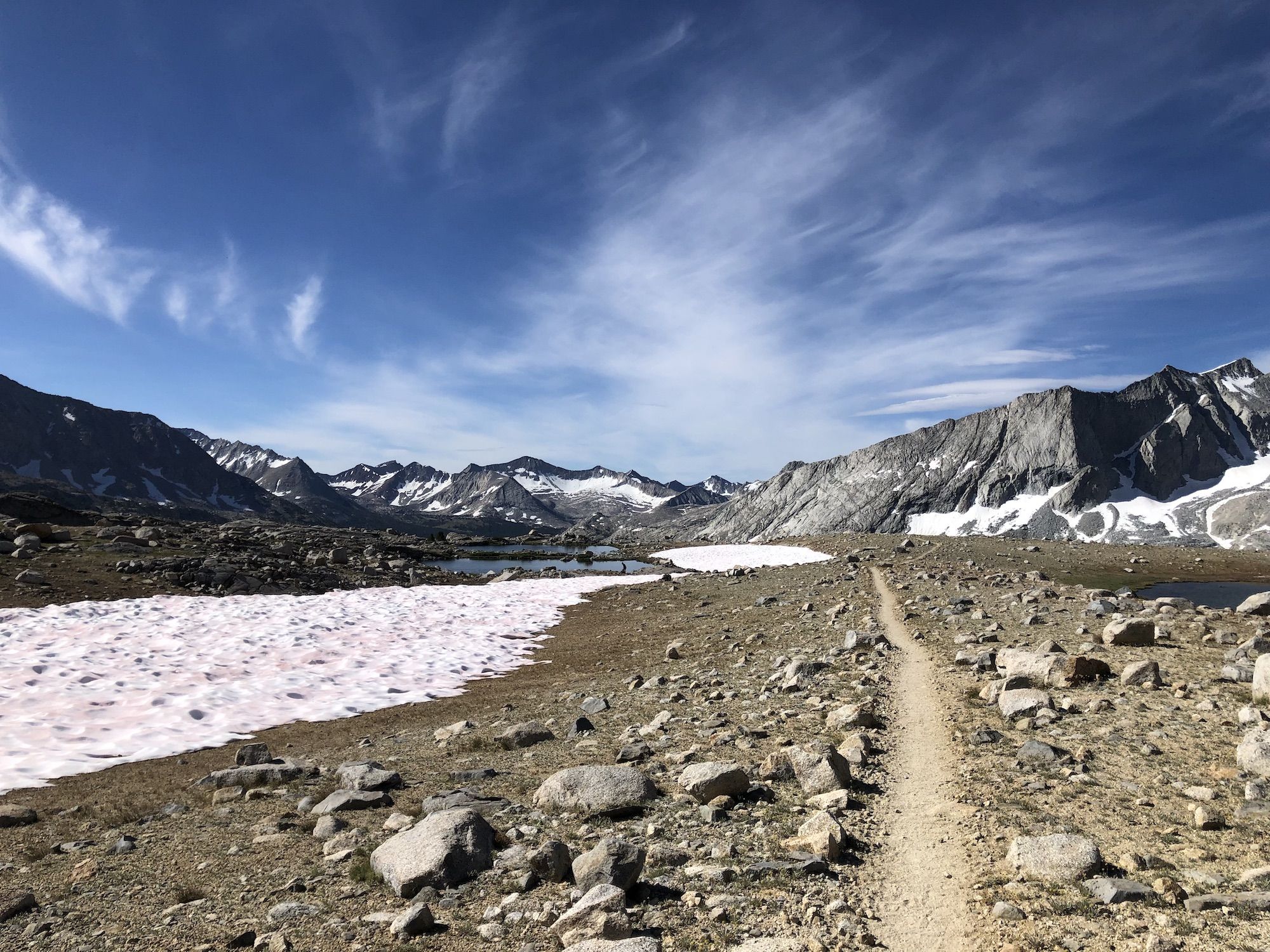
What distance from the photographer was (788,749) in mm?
11414

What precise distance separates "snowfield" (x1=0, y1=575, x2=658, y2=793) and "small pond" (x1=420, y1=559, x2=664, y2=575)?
40436mm

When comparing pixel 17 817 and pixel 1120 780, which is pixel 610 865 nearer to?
pixel 1120 780

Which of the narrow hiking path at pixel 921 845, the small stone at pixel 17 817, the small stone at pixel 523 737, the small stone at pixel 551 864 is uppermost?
the small stone at pixel 551 864

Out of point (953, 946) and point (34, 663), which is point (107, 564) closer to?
point (34, 663)

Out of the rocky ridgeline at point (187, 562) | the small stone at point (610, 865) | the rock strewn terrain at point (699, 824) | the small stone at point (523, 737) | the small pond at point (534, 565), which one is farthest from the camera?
the small pond at point (534, 565)

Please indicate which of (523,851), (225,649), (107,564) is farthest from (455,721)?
(107,564)

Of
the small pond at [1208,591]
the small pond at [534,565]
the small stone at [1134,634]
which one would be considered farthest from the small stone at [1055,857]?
the small pond at [534,565]

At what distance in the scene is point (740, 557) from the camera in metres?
79.4

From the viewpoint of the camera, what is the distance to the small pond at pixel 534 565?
Answer: 7812cm

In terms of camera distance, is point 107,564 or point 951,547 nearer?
point 107,564

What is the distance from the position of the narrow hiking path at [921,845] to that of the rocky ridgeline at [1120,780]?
0.39 meters

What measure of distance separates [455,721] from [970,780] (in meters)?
14.3

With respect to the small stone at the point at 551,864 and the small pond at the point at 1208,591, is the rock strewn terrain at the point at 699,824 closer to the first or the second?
the small stone at the point at 551,864

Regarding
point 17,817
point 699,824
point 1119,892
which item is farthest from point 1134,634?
point 17,817
